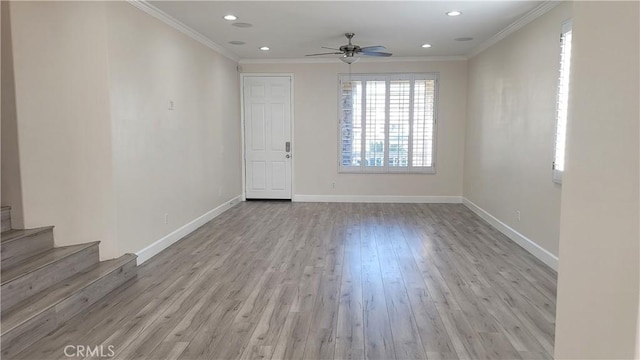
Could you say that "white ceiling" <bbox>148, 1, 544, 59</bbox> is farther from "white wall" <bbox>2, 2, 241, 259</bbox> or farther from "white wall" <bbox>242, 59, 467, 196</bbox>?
"white wall" <bbox>242, 59, 467, 196</bbox>

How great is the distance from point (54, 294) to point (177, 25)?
11.2 feet

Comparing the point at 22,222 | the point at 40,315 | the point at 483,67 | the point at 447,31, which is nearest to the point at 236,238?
the point at 22,222

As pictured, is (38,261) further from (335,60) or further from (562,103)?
(335,60)

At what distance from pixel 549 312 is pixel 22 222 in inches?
175

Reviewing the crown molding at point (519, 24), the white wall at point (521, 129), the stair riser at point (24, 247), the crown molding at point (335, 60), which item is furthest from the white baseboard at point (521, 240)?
the stair riser at point (24, 247)

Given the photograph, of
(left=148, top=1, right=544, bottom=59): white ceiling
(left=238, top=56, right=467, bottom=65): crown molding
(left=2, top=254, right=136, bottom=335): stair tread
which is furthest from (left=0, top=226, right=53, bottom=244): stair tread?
(left=238, top=56, right=467, bottom=65): crown molding

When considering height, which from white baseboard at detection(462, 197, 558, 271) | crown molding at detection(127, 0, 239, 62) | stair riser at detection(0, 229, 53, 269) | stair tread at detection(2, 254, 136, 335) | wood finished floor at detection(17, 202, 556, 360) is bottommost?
wood finished floor at detection(17, 202, 556, 360)

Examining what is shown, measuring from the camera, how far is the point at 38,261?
3342mm

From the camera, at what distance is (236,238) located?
5.39m

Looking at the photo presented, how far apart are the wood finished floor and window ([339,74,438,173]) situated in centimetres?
260

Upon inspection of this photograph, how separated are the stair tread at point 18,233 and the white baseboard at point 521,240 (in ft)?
15.6

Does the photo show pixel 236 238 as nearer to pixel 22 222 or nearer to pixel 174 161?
pixel 174 161

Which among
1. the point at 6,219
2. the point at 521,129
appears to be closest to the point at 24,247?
the point at 6,219

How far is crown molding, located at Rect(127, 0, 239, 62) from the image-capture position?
14.1 feet
